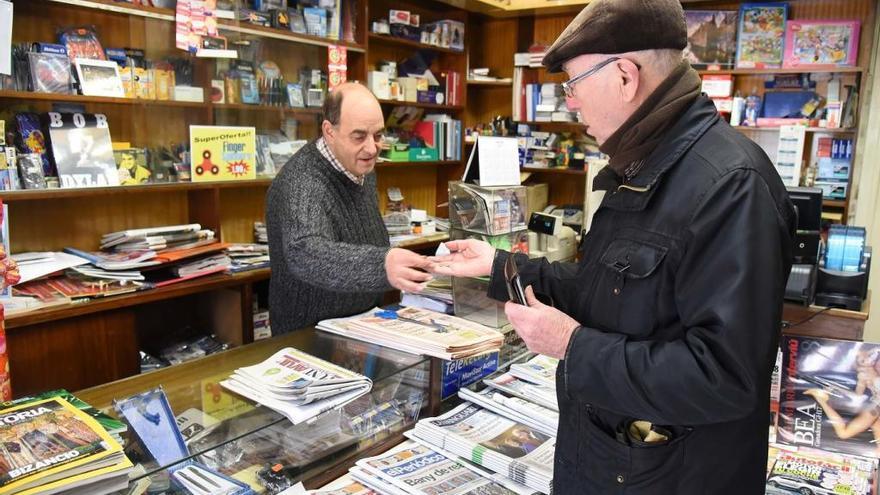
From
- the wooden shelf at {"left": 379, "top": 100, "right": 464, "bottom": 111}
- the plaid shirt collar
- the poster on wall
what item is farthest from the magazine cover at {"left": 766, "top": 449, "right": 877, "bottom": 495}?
the wooden shelf at {"left": 379, "top": 100, "right": 464, "bottom": 111}

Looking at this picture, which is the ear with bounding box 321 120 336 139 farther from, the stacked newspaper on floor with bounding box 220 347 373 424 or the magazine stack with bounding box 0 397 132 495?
the magazine stack with bounding box 0 397 132 495

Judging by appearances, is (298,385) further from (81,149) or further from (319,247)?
(81,149)

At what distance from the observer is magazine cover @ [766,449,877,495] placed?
144 centimetres

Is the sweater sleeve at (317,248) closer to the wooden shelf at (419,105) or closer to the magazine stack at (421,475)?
the magazine stack at (421,475)

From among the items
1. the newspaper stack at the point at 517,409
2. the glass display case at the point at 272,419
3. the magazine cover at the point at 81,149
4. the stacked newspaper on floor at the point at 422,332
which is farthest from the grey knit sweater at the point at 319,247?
the magazine cover at the point at 81,149

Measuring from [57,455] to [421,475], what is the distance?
72cm

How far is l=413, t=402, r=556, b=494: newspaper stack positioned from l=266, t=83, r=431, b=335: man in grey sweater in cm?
36

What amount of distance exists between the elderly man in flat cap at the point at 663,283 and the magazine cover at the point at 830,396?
74 centimetres

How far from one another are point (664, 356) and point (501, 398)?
821mm

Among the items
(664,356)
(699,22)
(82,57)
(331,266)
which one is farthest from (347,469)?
(699,22)

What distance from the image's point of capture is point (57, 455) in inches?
36.5

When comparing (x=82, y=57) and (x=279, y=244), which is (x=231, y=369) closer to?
(x=279, y=244)

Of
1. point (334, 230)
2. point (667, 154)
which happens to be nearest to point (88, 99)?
point (334, 230)

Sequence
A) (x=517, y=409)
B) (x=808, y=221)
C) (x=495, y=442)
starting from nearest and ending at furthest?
(x=495, y=442), (x=517, y=409), (x=808, y=221)
